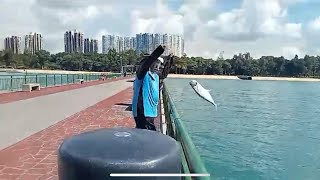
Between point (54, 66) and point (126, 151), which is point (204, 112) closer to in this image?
point (126, 151)

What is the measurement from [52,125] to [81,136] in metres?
8.96

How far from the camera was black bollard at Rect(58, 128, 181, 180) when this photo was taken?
6.21 ft

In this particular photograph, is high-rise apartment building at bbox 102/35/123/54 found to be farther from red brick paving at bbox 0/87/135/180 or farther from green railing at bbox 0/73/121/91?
red brick paving at bbox 0/87/135/180

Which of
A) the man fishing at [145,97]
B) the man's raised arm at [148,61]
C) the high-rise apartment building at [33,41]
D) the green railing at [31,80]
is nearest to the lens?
the man's raised arm at [148,61]

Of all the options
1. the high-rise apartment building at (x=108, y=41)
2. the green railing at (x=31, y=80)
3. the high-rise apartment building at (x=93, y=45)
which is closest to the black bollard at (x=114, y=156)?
the green railing at (x=31, y=80)

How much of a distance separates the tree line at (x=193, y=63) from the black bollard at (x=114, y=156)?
106199 mm

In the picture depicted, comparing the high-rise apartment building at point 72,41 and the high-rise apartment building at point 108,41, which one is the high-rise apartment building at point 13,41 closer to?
the high-rise apartment building at point 72,41

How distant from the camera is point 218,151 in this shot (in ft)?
61.1

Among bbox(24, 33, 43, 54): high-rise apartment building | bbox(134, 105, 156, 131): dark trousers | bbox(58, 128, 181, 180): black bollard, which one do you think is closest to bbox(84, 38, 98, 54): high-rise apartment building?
bbox(24, 33, 43, 54): high-rise apartment building

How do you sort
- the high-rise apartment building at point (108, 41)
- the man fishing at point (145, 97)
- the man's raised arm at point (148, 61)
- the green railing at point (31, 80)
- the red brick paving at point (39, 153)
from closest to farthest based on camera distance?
1. the man's raised arm at point (148, 61)
2. the man fishing at point (145, 97)
3. the red brick paving at point (39, 153)
4. the green railing at point (31, 80)
5. the high-rise apartment building at point (108, 41)

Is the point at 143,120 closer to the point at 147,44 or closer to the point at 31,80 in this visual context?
the point at 147,44

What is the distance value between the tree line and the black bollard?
4181 inches

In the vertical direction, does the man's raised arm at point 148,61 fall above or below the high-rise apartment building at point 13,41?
below

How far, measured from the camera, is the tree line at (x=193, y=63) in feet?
392
